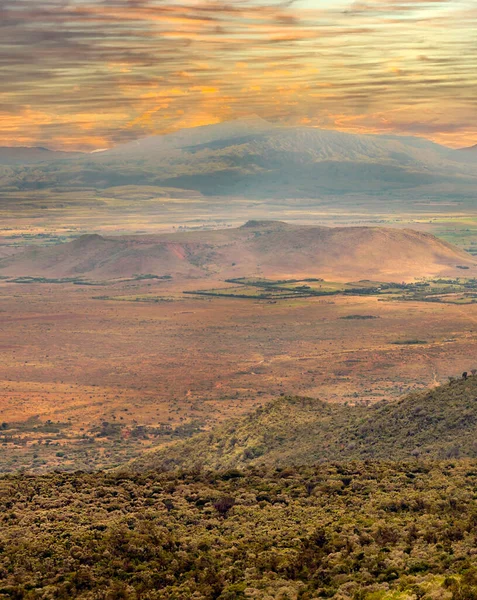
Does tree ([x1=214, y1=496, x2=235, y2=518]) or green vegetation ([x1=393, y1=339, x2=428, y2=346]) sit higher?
tree ([x1=214, y1=496, x2=235, y2=518])

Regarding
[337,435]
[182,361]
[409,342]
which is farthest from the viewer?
[409,342]

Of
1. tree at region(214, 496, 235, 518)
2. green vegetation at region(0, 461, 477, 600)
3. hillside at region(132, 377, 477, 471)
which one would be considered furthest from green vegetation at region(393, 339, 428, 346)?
tree at region(214, 496, 235, 518)

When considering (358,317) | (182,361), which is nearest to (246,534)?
(182,361)

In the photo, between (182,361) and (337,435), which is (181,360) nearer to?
(182,361)

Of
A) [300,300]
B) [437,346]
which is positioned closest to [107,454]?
[437,346]

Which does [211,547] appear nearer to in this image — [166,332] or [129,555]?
[129,555]

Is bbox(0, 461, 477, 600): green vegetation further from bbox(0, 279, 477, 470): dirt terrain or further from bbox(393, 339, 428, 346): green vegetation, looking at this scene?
bbox(393, 339, 428, 346): green vegetation
